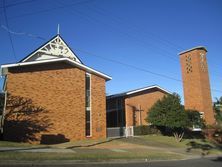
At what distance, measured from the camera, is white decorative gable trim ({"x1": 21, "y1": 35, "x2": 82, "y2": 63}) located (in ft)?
105

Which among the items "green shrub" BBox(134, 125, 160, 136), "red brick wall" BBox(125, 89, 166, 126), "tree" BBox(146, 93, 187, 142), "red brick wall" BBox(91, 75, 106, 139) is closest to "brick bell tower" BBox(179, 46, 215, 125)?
"red brick wall" BBox(125, 89, 166, 126)

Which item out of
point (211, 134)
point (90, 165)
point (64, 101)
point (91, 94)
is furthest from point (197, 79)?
point (90, 165)

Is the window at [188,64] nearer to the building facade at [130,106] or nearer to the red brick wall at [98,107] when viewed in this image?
the building facade at [130,106]

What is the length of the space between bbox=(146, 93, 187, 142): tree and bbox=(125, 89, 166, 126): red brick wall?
3163 millimetres

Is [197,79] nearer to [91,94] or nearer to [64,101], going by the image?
[91,94]

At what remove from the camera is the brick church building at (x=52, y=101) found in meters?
25.5

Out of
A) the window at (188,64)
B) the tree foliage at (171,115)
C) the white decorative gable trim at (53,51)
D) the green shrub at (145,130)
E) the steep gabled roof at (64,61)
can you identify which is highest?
the window at (188,64)

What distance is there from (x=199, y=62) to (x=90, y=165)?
116ft

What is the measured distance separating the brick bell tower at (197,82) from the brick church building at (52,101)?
59.1 ft

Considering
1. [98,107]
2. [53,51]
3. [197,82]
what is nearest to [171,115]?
[98,107]

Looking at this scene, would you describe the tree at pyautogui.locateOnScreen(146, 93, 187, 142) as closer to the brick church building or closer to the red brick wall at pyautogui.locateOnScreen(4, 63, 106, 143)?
the brick church building

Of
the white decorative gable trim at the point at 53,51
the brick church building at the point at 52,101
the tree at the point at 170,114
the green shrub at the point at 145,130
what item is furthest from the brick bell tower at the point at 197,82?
the white decorative gable trim at the point at 53,51

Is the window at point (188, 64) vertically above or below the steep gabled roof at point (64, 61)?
above

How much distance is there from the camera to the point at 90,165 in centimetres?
1391
